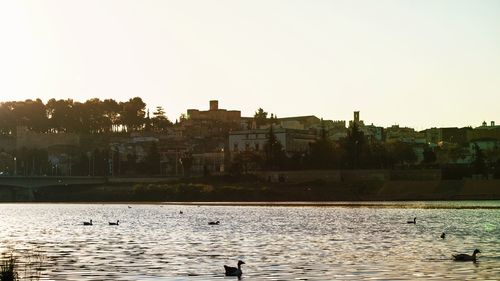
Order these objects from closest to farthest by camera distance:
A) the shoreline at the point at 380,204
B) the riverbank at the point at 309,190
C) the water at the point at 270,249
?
the water at the point at 270,249, the shoreline at the point at 380,204, the riverbank at the point at 309,190

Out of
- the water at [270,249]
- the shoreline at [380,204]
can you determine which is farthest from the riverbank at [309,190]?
the water at [270,249]

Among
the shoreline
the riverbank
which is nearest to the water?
the shoreline

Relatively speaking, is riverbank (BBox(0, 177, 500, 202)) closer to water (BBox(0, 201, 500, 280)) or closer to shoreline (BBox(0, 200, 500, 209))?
shoreline (BBox(0, 200, 500, 209))

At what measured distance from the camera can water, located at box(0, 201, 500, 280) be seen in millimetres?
44594

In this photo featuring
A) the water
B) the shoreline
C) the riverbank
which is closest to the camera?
the water

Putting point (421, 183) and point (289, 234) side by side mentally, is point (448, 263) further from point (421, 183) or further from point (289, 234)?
point (421, 183)

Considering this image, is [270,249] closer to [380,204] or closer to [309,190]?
[380,204]

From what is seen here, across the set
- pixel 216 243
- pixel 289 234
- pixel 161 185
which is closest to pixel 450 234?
pixel 289 234

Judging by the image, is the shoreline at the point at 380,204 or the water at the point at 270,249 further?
the shoreline at the point at 380,204

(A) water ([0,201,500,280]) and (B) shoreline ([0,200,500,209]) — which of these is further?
(B) shoreline ([0,200,500,209])

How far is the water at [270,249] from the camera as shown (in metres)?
44.6

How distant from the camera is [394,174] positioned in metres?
173

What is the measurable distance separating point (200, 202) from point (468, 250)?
409ft

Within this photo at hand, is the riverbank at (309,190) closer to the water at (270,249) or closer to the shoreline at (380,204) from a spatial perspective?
the shoreline at (380,204)
